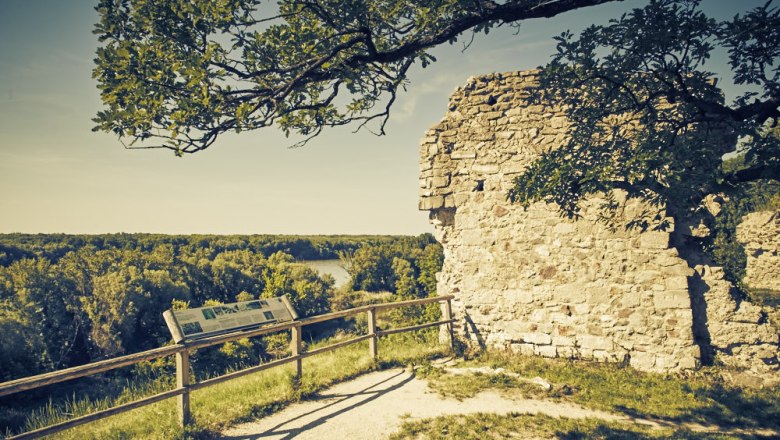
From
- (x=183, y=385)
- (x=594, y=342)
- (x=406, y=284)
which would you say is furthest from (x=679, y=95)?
(x=406, y=284)

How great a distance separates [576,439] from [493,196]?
4668mm

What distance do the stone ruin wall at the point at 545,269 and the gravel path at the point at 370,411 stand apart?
2.04m

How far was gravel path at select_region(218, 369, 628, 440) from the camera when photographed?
16.9 ft

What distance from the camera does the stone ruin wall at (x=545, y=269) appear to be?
6.72 metres

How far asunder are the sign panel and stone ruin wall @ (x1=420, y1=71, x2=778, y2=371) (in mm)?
3788

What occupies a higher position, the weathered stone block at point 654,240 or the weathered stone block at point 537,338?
the weathered stone block at point 654,240

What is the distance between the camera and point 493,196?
8.34m

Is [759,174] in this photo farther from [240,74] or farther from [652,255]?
[240,74]

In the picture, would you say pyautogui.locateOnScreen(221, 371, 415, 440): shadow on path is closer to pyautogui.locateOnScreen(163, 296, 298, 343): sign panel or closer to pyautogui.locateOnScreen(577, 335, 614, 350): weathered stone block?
pyautogui.locateOnScreen(163, 296, 298, 343): sign panel

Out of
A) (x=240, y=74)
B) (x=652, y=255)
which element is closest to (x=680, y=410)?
(x=652, y=255)

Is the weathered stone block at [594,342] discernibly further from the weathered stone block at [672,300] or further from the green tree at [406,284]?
the green tree at [406,284]

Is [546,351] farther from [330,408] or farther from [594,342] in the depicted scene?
[330,408]

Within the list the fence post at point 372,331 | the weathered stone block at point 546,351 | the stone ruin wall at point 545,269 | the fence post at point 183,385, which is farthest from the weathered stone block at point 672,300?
the fence post at point 183,385

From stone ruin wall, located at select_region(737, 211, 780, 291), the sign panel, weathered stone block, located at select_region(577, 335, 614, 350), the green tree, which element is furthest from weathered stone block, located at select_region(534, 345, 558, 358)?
the green tree
